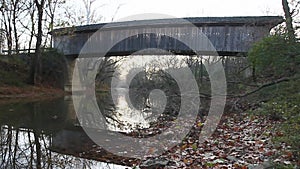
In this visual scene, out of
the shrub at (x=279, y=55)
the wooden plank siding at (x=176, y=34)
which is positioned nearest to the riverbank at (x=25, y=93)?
the wooden plank siding at (x=176, y=34)

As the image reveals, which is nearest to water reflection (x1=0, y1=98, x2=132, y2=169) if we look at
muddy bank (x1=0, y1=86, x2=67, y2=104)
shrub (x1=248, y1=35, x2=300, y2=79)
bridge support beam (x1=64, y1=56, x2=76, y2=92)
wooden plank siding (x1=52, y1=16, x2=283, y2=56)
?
shrub (x1=248, y1=35, x2=300, y2=79)

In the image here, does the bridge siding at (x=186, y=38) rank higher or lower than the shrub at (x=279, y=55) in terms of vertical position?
higher

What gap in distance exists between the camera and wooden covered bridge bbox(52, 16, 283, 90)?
16641mm

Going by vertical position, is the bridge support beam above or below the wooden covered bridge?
below

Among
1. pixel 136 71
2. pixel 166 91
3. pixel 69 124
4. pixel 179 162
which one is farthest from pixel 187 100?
pixel 136 71

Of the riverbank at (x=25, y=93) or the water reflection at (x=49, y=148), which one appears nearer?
the water reflection at (x=49, y=148)

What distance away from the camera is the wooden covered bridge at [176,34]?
54.6ft

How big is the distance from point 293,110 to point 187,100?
651 cm

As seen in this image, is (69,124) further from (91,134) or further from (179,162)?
(179,162)

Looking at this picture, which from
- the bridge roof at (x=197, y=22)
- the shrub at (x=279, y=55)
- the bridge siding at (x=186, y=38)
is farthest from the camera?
the bridge siding at (x=186, y=38)

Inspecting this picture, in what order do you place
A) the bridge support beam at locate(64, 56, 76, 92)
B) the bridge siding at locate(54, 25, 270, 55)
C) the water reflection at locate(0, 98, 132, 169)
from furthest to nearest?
1. the bridge support beam at locate(64, 56, 76, 92)
2. the bridge siding at locate(54, 25, 270, 55)
3. the water reflection at locate(0, 98, 132, 169)

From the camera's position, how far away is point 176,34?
18.5 metres

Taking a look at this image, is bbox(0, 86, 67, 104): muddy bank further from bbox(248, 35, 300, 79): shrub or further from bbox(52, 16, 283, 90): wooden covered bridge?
bbox(248, 35, 300, 79): shrub

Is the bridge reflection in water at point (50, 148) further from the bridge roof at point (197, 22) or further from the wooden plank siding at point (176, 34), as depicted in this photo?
the bridge roof at point (197, 22)
